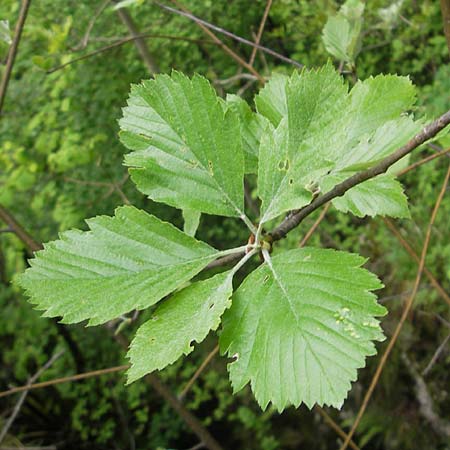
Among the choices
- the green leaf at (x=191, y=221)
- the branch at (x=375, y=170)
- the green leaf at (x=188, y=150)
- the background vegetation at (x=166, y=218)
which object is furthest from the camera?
the background vegetation at (x=166, y=218)

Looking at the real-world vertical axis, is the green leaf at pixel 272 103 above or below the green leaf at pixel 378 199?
above

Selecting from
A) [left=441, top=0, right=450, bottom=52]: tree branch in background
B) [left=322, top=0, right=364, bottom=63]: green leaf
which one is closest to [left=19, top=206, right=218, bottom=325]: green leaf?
[left=441, top=0, right=450, bottom=52]: tree branch in background

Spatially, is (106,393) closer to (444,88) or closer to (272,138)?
(444,88)

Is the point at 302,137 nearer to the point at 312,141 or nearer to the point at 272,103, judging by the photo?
the point at 312,141

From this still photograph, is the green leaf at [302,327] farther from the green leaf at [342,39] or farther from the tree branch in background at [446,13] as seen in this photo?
the green leaf at [342,39]

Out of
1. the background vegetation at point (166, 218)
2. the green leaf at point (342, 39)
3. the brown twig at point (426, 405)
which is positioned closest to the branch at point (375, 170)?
the green leaf at point (342, 39)

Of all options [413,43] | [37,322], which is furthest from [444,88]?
[37,322]
